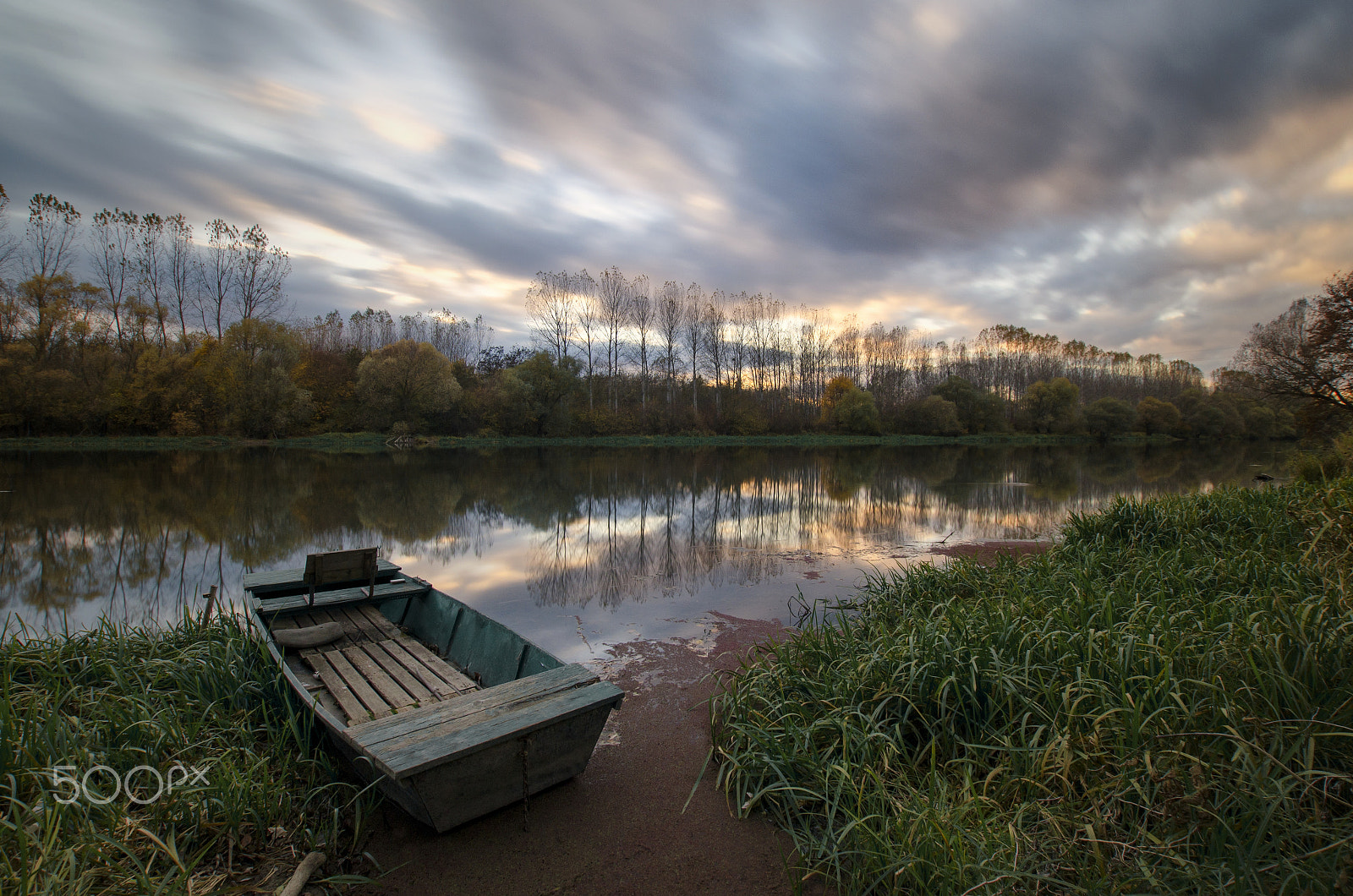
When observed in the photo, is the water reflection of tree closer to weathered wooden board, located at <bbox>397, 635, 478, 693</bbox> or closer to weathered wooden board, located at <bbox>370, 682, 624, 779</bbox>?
weathered wooden board, located at <bbox>397, 635, 478, 693</bbox>

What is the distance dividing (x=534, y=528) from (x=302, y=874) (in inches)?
405

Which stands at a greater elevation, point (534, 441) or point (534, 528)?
point (534, 441)

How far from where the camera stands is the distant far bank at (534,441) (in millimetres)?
32594

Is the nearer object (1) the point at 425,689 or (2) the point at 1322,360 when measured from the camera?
(1) the point at 425,689

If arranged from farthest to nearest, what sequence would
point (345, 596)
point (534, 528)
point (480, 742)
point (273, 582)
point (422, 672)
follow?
point (534, 528) → point (345, 596) → point (273, 582) → point (422, 672) → point (480, 742)

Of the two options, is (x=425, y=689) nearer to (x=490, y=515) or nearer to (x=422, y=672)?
(x=422, y=672)

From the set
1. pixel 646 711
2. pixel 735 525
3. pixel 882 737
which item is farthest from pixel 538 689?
pixel 735 525

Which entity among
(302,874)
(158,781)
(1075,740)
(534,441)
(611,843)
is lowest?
(611,843)

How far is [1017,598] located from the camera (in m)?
5.47

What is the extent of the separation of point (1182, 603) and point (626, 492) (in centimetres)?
1491

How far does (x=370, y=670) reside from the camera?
14.7ft

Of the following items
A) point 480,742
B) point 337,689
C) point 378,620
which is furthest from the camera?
Result: point 378,620

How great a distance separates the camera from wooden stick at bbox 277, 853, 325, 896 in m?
2.61

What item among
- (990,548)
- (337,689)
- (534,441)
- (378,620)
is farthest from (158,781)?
(534,441)
